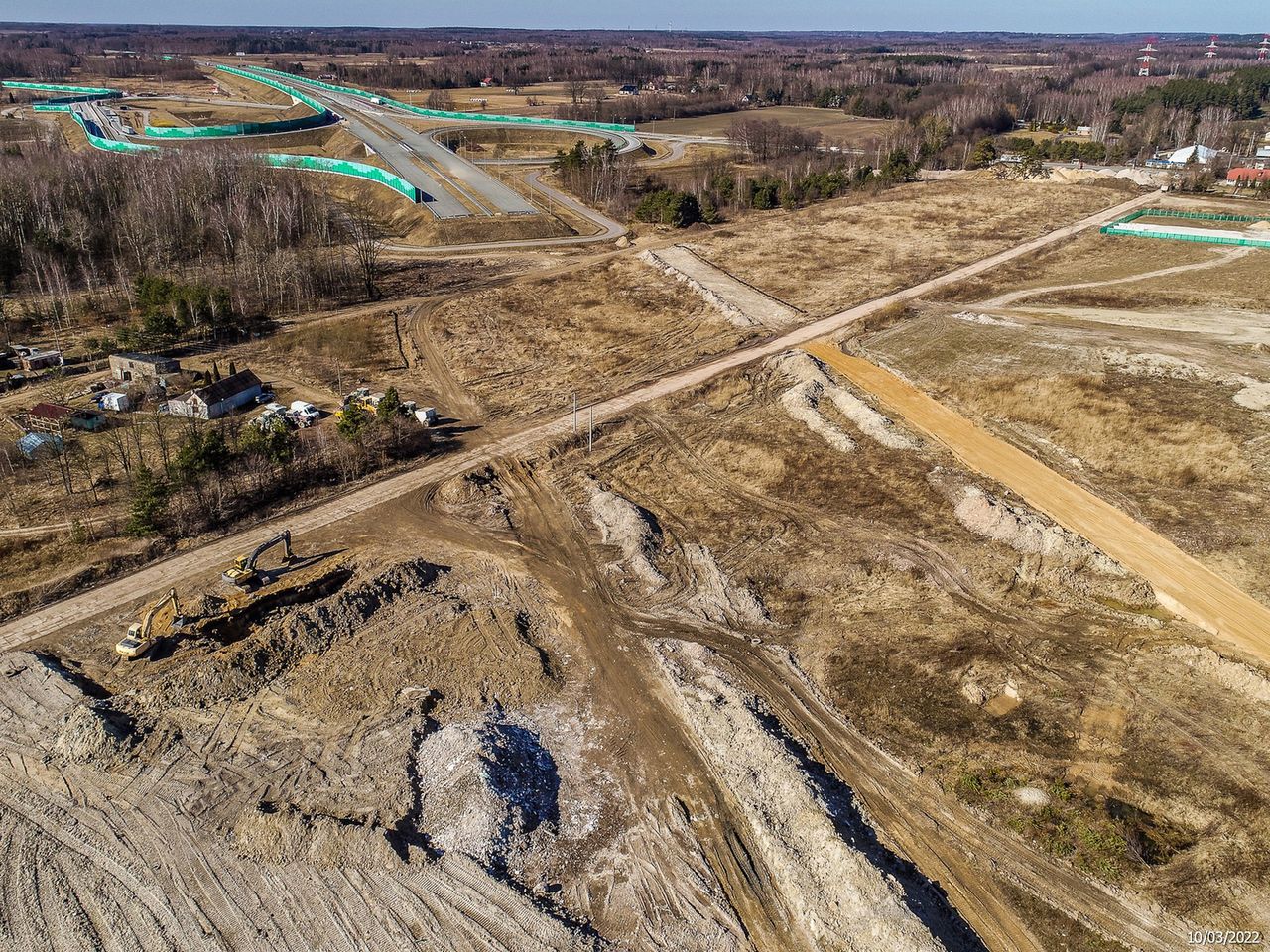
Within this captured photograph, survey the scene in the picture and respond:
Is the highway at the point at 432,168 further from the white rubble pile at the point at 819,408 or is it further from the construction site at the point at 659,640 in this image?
the white rubble pile at the point at 819,408

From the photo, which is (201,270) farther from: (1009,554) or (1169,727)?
(1169,727)

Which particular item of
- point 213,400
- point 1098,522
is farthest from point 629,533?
point 213,400

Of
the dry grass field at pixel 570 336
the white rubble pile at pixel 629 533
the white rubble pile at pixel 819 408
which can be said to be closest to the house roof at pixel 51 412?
the dry grass field at pixel 570 336

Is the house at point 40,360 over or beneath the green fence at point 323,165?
beneath

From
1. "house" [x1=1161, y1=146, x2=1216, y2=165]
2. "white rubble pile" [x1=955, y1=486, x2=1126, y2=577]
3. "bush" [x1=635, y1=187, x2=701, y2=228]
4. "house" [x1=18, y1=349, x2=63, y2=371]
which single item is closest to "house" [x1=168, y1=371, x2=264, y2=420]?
"house" [x1=18, y1=349, x2=63, y2=371]

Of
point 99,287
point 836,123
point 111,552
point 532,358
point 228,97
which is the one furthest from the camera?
Answer: point 228,97

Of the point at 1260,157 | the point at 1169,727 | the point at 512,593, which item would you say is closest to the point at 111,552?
the point at 512,593

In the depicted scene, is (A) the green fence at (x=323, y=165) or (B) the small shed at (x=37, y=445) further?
(A) the green fence at (x=323, y=165)

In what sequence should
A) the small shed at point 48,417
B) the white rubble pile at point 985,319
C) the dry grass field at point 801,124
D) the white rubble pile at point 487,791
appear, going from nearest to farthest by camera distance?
the white rubble pile at point 487,791
the small shed at point 48,417
the white rubble pile at point 985,319
the dry grass field at point 801,124
